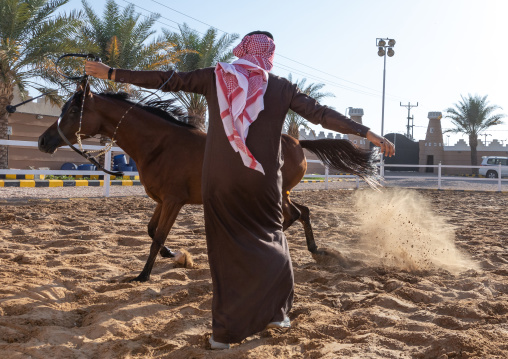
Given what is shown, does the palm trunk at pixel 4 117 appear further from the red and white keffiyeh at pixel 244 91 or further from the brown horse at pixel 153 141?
the red and white keffiyeh at pixel 244 91

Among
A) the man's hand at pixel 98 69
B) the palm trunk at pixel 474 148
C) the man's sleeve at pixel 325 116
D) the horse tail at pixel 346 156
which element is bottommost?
the horse tail at pixel 346 156

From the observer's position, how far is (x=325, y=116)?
2.87 meters

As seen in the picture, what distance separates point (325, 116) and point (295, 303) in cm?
143

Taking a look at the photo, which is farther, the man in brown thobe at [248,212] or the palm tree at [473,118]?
the palm tree at [473,118]

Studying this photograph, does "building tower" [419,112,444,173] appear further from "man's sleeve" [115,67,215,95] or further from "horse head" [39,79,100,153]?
"man's sleeve" [115,67,215,95]

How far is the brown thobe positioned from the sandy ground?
19cm

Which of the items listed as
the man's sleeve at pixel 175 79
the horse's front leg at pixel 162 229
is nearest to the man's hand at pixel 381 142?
the man's sleeve at pixel 175 79

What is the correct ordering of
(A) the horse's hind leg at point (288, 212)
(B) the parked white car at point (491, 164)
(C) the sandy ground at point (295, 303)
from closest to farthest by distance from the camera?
(C) the sandy ground at point (295, 303)
(A) the horse's hind leg at point (288, 212)
(B) the parked white car at point (491, 164)

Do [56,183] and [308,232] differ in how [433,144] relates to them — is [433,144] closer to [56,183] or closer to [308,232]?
[56,183]

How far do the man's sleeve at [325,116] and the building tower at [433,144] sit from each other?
44733 millimetres

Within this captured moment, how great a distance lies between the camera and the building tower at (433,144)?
45.0 m

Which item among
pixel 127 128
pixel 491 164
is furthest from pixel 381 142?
pixel 491 164

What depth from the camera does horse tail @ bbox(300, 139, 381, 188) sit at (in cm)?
476

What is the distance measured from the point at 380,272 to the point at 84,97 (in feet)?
10.2
